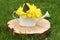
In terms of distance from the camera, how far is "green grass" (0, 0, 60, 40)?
14.0ft

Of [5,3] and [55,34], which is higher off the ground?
[5,3]

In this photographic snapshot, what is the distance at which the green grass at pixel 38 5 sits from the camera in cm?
427

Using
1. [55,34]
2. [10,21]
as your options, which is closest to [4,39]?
[10,21]

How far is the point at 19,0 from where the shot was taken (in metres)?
5.91

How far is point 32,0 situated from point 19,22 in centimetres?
156

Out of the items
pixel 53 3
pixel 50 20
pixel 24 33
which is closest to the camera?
pixel 24 33

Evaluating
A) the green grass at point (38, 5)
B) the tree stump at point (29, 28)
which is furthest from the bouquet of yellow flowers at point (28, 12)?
the green grass at point (38, 5)

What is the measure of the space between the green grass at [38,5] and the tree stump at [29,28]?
0.31 ft

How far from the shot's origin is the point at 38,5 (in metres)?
5.64

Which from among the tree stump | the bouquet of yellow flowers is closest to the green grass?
the tree stump

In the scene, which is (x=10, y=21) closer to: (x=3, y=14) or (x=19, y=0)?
(x=3, y=14)

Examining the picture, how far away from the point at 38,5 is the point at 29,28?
1.45 m

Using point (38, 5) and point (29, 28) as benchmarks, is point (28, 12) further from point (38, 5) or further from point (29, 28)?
point (38, 5)

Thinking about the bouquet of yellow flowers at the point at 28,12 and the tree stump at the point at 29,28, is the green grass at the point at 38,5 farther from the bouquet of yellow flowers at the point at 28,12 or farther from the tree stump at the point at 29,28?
the bouquet of yellow flowers at the point at 28,12
